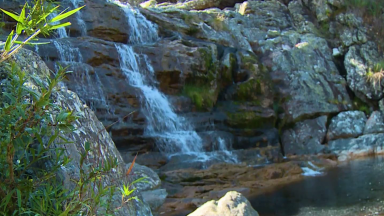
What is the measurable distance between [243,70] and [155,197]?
27.9 ft

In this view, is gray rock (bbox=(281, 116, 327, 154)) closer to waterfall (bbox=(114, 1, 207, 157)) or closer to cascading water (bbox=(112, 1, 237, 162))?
cascading water (bbox=(112, 1, 237, 162))

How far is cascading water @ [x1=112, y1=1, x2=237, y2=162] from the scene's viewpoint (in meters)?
12.1

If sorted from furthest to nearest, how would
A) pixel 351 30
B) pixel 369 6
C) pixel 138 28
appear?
pixel 369 6 < pixel 351 30 < pixel 138 28

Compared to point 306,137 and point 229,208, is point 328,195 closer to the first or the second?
point 229,208

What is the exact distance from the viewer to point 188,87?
14.1 metres

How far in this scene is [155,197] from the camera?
812cm

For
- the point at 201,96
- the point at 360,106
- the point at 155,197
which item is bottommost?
the point at 360,106

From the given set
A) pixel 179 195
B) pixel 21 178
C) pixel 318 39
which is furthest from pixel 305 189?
pixel 318 39

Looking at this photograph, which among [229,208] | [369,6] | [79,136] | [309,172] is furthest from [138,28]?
[79,136]

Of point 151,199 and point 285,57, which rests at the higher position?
point 285,57

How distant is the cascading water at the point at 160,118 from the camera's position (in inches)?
476

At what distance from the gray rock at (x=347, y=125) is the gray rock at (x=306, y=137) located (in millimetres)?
328

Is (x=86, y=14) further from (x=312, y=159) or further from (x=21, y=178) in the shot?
(x=21, y=178)

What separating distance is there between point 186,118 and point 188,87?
1439 mm
